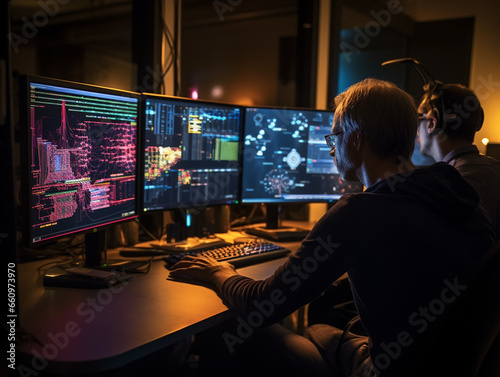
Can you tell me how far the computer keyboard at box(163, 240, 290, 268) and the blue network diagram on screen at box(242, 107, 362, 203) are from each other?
0.37 meters

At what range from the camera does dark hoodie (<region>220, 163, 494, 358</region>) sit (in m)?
0.95

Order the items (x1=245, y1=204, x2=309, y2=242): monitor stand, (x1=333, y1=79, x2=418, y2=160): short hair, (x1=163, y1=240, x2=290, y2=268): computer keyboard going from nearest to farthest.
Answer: (x1=333, y1=79, x2=418, y2=160): short hair < (x1=163, y1=240, x2=290, y2=268): computer keyboard < (x1=245, y1=204, x2=309, y2=242): monitor stand

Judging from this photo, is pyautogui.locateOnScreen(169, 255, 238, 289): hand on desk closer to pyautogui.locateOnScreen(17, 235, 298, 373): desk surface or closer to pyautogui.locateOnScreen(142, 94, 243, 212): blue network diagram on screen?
pyautogui.locateOnScreen(17, 235, 298, 373): desk surface

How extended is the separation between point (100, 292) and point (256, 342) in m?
0.48

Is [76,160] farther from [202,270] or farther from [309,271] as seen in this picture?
[309,271]

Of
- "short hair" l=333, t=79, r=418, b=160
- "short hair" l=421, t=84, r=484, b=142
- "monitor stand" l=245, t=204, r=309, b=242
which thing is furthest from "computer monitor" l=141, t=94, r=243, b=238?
"short hair" l=421, t=84, r=484, b=142

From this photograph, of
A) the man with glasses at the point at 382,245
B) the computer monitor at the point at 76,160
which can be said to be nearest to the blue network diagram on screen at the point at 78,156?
the computer monitor at the point at 76,160

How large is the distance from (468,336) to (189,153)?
4.09ft

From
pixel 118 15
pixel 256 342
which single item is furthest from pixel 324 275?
pixel 118 15

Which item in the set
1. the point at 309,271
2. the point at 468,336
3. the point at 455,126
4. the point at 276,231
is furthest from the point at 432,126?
the point at 468,336

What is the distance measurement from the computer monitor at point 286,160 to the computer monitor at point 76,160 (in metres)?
0.60

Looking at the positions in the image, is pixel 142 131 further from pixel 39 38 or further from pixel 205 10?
pixel 205 10

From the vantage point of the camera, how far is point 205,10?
11.2 feet

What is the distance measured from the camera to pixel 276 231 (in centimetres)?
203
